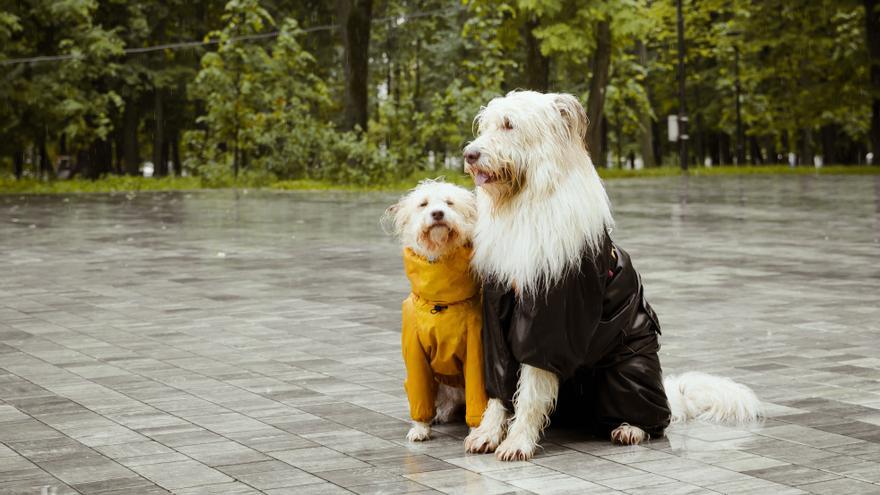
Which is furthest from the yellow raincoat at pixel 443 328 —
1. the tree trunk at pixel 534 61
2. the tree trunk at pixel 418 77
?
the tree trunk at pixel 418 77

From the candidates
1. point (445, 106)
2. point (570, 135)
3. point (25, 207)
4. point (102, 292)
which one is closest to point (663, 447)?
point (570, 135)

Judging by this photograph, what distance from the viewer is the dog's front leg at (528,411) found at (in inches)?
227

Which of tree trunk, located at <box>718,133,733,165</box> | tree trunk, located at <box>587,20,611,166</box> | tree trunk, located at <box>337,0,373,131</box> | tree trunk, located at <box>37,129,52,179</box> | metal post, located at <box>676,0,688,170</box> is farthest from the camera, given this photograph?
tree trunk, located at <box>718,133,733,165</box>

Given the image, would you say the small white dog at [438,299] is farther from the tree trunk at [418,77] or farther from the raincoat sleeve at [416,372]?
the tree trunk at [418,77]

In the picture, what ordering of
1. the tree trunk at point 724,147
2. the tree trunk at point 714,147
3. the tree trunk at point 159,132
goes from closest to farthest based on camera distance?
the tree trunk at point 159,132 < the tree trunk at point 724,147 < the tree trunk at point 714,147

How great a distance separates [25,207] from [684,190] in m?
15.4

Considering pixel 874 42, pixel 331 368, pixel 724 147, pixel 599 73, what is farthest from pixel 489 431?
pixel 724 147

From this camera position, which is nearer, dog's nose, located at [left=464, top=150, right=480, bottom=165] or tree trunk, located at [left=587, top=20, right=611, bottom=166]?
dog's nose, located at [left=464, top=150, right=480, bottom=165]

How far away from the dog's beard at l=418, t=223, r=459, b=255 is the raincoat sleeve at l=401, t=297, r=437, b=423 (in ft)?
1.14

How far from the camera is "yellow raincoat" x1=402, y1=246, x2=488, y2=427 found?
602 cm

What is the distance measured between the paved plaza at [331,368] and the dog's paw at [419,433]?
0.05m

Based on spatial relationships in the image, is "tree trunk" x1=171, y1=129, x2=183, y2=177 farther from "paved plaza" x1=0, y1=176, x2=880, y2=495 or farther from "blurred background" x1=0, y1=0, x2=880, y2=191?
"paved plaza" x1=0, y1=176, x2=880, y2=495

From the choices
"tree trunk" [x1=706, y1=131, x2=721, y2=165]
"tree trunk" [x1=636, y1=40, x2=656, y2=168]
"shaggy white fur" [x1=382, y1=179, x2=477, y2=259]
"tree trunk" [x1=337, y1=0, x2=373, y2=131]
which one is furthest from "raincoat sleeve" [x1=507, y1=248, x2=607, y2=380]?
"tree trunk" [x1=706, y1=131, x2=721, y2=165]

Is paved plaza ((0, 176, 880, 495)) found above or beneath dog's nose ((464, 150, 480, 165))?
beneath
